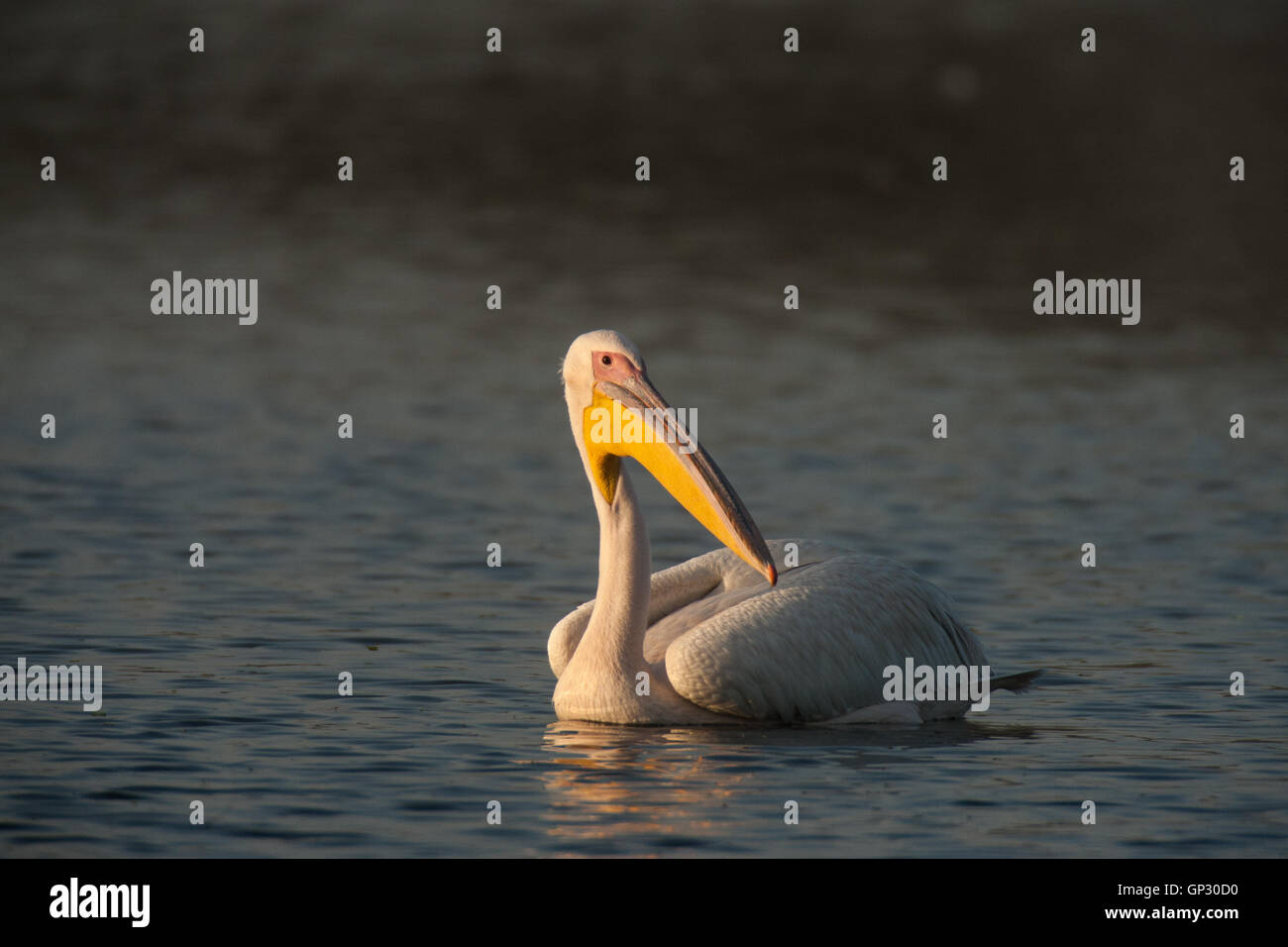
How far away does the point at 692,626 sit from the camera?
8.58m

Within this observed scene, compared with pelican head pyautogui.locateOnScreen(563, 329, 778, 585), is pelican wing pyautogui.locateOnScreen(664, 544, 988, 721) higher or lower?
lower

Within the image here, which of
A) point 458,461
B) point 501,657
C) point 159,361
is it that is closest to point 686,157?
point 159,361

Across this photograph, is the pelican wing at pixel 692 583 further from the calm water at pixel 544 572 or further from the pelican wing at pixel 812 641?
the calm water at pixel 544 572

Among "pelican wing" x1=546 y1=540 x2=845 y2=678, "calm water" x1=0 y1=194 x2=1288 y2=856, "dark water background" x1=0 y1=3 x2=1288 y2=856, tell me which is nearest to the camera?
"calm water" x1=0 y1=194 x2=1288 y2=856

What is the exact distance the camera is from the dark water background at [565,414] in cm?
763

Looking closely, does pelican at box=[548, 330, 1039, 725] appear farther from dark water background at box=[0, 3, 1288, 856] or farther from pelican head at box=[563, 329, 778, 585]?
dark water background at box=[0, 3, 1288, 856]

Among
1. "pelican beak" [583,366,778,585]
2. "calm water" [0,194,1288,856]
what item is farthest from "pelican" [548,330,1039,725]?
"calm water" [0,194,1288,856]

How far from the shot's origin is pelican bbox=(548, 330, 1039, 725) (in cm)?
809

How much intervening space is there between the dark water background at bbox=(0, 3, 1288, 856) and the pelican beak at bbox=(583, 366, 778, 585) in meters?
0.73

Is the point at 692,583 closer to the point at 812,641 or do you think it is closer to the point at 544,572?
the point at 812,641

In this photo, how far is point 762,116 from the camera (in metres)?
30.9

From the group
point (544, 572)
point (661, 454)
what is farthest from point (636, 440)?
point (544, 572)

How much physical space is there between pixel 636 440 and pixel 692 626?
2.51 feet
